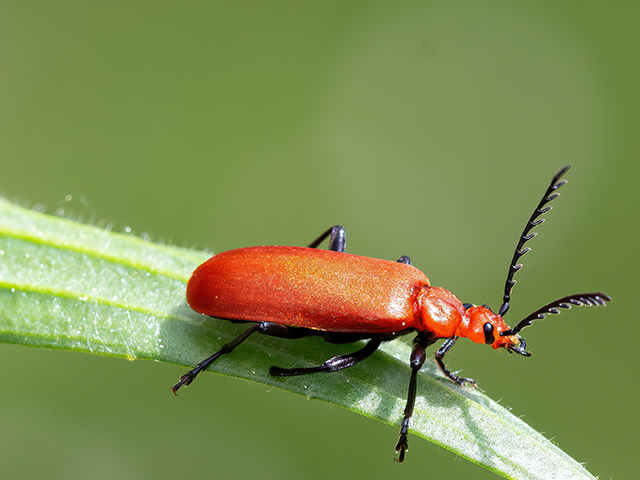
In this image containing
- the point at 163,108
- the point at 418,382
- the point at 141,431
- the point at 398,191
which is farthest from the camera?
the point at 398,191

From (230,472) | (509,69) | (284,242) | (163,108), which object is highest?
(509,69)

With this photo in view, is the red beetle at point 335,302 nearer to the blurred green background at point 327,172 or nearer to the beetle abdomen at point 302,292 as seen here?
the beetle abdomen at point 302,292

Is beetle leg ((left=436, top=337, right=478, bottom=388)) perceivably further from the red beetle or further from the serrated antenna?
the serrated antenna

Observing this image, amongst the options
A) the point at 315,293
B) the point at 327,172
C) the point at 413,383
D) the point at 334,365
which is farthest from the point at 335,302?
the point at 327,172

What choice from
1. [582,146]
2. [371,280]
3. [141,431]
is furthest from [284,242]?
[582,146]

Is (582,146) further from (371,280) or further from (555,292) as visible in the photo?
(371,280)

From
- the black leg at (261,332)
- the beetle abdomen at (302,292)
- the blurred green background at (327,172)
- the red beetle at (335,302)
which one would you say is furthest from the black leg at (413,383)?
the blurred green background at (327,172)
